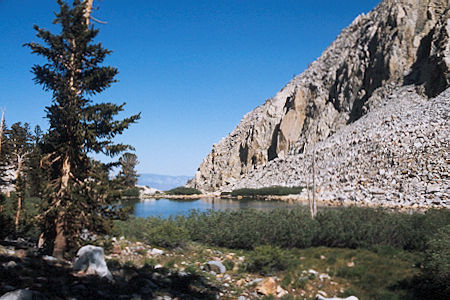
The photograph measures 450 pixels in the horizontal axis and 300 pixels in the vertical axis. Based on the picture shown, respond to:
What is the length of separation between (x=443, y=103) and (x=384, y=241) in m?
38.2

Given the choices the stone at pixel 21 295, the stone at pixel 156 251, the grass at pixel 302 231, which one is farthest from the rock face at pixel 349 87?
the stone at pixel 21 295

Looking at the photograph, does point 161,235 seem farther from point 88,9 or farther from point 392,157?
point 392,157

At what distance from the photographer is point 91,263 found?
7.65 meters

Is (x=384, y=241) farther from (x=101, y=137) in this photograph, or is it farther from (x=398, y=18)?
(x=398, y=18)

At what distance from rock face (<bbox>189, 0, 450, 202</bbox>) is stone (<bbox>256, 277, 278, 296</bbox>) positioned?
4000 centimetres

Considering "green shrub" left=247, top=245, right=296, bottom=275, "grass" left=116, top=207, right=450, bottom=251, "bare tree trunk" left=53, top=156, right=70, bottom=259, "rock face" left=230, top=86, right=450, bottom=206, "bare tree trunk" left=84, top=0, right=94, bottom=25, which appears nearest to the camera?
"bare tree trunk" left=53, top=156, right=70, bottom=259

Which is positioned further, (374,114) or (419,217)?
(374,114)

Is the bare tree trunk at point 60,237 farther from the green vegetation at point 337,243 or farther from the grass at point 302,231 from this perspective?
the grass at point 302,231

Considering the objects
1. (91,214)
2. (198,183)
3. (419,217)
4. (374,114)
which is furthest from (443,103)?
(198,183)

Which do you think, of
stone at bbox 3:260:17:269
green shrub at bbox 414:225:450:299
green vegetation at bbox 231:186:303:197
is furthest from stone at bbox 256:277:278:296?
green vegetation at bbox 231:186:303:197

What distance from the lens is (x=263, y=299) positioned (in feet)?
29.7

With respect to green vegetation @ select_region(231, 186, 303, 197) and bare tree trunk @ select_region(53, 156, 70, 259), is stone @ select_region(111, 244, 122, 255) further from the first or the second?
green vegetation @ select_region(231, 186, 303, 197)

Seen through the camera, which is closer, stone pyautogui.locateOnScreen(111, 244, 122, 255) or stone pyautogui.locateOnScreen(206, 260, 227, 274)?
stone pyautogui.locateOnScreen(206, 260, 227, 274)

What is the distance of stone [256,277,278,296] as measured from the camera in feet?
31.7
